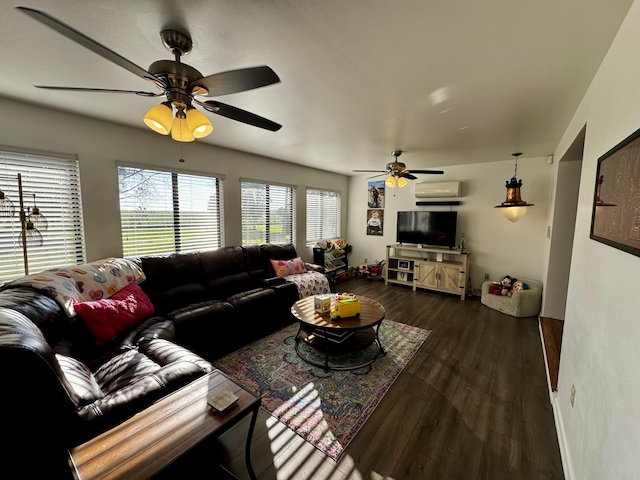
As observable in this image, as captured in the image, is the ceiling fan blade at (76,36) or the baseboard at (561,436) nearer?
the ceiling fan blade at (76,36)

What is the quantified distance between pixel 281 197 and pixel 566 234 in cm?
433

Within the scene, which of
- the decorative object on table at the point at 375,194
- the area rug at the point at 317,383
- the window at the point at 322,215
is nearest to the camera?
the area rug at the point at 317,383

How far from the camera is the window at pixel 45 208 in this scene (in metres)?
2.29

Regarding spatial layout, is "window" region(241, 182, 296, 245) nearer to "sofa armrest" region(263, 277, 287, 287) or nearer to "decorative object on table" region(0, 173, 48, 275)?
"sofa armrest" region(263, 277, 287, 287)

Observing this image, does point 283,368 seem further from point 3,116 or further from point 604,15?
point 3,116

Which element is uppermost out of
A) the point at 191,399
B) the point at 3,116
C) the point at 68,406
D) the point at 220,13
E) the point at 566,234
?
the point at 220,13

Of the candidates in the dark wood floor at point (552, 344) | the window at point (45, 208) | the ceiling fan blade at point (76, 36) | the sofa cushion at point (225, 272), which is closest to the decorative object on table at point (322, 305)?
the sofa cushion at point (225, 272)

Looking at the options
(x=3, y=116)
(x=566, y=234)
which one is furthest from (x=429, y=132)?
(x=3, y=116)

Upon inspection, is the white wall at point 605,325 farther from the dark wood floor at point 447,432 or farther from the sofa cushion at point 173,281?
the sofa cushion at point 173,281

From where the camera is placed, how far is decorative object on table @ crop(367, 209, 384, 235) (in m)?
6.10

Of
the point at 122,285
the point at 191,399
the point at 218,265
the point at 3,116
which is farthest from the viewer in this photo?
the point at 218,265

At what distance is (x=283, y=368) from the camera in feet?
8.22

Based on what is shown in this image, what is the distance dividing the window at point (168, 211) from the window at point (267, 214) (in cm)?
49

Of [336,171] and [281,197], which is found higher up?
[336,171]
